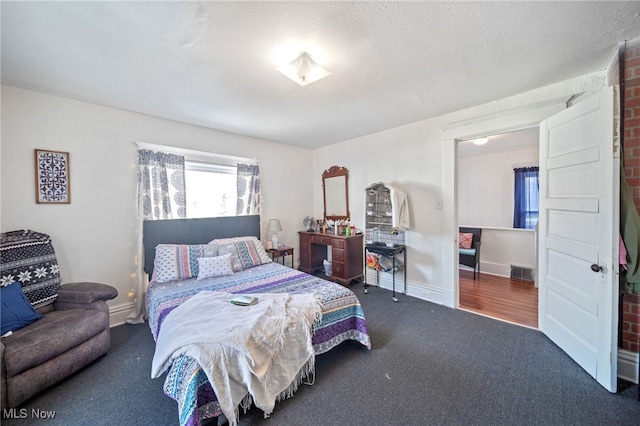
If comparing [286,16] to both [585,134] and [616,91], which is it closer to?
[616,91]

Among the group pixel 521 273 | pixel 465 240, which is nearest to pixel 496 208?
pixel 465 240

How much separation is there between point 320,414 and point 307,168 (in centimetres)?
406

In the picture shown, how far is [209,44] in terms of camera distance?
5.66ft

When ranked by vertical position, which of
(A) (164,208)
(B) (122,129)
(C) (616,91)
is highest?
(B) (122,129)

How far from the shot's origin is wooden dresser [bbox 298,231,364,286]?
12.7ft

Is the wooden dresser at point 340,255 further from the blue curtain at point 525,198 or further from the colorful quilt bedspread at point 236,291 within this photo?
the blue curtain at point 525,198

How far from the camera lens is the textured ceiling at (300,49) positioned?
4.78 feet

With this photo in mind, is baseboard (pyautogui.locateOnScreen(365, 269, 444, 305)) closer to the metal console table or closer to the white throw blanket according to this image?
the metal console table

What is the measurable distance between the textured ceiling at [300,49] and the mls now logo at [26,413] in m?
2.46

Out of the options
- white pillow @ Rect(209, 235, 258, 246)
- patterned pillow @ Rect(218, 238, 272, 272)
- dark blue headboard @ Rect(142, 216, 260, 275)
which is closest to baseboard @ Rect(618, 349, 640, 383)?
patterned pillow @ Rect(218, 238, 272, 272)

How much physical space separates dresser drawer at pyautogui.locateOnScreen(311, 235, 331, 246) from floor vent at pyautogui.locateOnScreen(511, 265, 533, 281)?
332 centimetres

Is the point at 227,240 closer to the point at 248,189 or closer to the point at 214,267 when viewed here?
the point at 214,267

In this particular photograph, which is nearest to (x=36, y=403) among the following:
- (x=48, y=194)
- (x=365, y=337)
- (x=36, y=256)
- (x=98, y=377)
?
(x=98, y=377)

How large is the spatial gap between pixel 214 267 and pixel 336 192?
255cm
